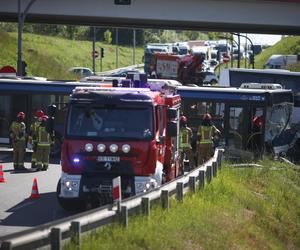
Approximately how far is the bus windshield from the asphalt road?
8.26 meters

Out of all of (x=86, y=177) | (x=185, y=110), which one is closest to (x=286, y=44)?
(x=185, y=110)

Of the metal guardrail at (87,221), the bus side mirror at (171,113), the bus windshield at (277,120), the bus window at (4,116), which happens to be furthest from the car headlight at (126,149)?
the bus window at (4,116)

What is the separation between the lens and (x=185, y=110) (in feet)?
94.2

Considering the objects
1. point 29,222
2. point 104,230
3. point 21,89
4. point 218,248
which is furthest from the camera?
point 21,89

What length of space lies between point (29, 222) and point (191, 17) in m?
28.9

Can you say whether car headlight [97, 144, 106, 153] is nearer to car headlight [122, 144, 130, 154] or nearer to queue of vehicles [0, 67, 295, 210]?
queue of vehicles [0, 67, 295, 210]

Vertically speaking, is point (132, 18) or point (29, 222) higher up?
point (132, 18)

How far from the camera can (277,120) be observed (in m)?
29.0

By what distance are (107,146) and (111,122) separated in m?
0.52

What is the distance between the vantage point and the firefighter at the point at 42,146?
76.9 feet

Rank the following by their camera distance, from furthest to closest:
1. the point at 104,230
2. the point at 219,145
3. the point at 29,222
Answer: the point at 219,145, the point at 29,222, the point at 104,230

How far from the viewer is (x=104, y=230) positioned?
35.1 feet

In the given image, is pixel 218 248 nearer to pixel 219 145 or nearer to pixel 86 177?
pixel 86 177

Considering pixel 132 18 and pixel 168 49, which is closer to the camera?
pixel 132 18
